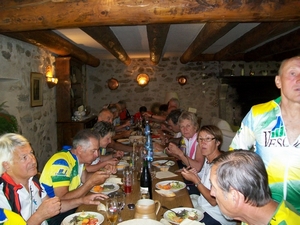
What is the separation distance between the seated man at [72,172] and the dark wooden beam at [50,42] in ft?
7.69

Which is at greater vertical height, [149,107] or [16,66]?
[16,66]

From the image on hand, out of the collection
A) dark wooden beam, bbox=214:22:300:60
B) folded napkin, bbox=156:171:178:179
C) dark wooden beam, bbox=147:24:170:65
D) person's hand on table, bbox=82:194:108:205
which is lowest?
folded napkin, bbox=156:171:178:179

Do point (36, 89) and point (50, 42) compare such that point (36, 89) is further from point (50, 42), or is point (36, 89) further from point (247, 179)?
point (247, 179)

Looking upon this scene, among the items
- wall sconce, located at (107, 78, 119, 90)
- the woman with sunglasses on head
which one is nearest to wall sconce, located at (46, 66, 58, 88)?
wall sconce, located at (107, 78, 119, 90)

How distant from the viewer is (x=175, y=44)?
21.6 ft

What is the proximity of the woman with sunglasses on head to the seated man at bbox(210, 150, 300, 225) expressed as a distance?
952 mm

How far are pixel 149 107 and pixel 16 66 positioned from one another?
16.5 ft

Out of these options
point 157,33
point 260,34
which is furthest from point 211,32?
point 260,34

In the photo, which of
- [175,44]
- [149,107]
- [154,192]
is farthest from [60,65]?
[154,192]

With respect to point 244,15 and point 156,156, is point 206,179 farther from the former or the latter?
point 244,15

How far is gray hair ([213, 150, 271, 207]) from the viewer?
1.21m

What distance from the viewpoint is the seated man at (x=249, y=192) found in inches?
47.6

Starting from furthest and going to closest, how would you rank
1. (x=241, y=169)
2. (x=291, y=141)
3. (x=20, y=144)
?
1. (x=20, y=144)
2. (x=291, y=141)
3. (x=241, y=169)

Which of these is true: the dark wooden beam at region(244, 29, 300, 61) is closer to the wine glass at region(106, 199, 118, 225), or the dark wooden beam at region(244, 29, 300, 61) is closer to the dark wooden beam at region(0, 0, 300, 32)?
the dark wooden beam at region(0, 0, 300, 32)
